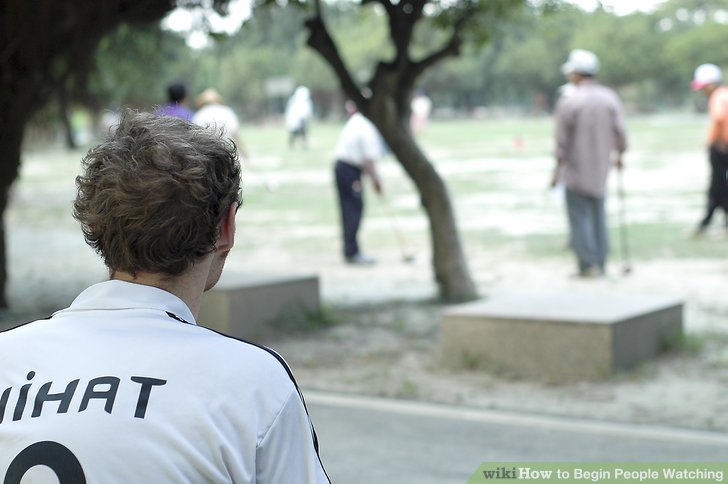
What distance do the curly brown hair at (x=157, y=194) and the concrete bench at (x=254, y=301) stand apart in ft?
20.8

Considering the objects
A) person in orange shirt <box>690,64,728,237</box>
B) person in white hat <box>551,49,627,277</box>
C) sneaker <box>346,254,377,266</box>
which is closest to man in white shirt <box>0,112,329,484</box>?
person in white hat <box>551,49,627,277</box>

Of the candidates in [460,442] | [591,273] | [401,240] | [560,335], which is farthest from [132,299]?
[401,240]

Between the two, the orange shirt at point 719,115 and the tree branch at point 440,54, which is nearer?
the tree branch at point 440,54

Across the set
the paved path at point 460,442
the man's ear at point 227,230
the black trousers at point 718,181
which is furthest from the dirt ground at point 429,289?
the man's ear at point 227,230

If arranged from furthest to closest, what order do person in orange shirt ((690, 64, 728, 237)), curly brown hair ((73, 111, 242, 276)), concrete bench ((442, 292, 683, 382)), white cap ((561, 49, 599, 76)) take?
1. person in orange shirt ((690, 64, 728, 237))
2. white cap ((561, 49, 599, 76))
3. concrete bench ((442, 292, 683, 382))
4. curly brown hair ((73, 111, 242, 276))

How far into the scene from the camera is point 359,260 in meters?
13.0

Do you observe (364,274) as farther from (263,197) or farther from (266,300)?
(263,197)

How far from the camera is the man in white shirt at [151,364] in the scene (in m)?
1.71

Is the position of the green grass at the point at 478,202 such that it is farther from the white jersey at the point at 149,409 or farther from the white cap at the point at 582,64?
the white jersey at the point at 149,409

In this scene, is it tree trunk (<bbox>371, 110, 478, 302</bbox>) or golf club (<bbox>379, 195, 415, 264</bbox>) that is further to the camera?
golf club (<bbox>379, 195, 415, 264</bbox>)

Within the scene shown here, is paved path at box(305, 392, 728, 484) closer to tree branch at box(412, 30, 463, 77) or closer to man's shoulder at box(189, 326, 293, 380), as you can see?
man's shoulder at box(189, 326, 293, 380)

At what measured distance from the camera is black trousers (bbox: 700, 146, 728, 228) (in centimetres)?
1362

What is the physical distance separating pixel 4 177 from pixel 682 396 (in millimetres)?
6150

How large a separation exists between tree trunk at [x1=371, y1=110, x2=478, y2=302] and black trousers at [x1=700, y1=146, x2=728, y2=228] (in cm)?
497
